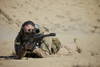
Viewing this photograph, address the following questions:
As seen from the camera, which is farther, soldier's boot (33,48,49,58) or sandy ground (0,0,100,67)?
sandy ground (0,0,100,67)

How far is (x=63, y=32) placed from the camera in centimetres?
1047

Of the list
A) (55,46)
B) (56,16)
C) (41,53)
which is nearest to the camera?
(41,53)

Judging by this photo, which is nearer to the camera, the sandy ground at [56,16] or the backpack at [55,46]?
the backpack at [55,46]

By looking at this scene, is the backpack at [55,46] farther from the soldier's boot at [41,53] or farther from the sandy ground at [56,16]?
the sandy ground at [56,16]

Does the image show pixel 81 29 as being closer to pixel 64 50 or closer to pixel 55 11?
pixel 55 11

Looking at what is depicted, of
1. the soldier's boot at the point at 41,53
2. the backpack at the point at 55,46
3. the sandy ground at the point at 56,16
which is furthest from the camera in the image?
the sandy ground at the point at 56,16

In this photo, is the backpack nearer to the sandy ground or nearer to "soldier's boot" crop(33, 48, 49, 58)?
"soldier's boot" crop(33, 48, 49, 58)

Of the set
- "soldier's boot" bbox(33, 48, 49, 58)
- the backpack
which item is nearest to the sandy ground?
the backpack

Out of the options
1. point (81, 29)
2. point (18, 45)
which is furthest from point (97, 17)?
point (18, 45)

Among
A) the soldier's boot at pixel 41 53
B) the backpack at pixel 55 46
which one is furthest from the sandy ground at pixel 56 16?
the soldier's boot at pixel 41 53

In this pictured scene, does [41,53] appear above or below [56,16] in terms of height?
below

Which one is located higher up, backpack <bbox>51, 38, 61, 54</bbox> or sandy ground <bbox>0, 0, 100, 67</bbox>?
sandy ground <bbox>0, 0, 100, 67</bbox>

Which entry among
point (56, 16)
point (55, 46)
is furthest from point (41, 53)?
point (56, 16)

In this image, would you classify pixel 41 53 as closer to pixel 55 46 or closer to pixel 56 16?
pixel 55 46
